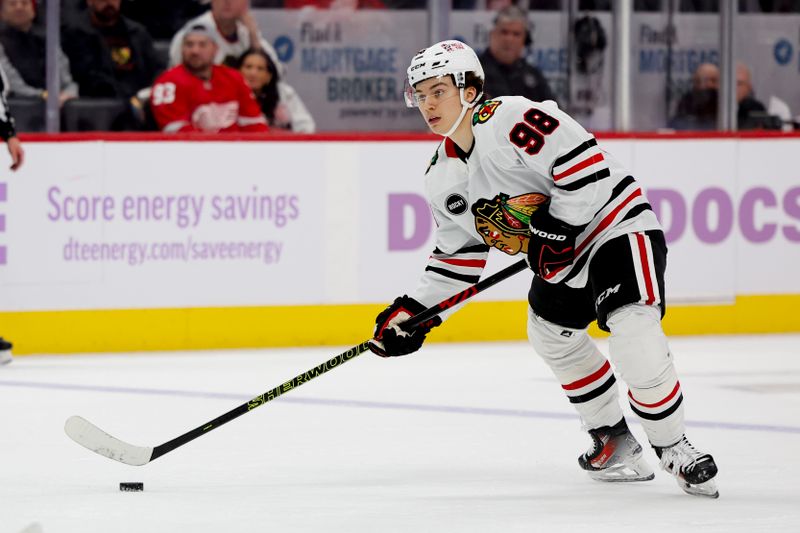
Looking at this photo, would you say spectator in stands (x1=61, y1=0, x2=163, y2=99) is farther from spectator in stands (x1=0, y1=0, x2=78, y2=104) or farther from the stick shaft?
the stick shaft

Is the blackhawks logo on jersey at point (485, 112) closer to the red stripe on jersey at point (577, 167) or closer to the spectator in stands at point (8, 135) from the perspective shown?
the red stripe on jersey at point (577, 167)

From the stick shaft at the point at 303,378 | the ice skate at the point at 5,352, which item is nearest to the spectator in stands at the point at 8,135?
the ice skate at the point at 5,352

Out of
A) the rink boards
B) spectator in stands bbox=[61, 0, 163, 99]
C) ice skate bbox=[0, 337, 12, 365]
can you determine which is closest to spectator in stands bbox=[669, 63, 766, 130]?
the rink boards

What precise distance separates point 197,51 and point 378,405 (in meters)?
2.10

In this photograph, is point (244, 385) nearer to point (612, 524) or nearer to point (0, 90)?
point (0, 90)

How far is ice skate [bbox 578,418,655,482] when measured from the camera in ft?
11.3

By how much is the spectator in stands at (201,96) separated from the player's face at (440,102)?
2.97 m

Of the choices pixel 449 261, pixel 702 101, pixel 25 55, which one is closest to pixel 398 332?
pixel 449 261

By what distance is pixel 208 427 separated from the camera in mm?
3365

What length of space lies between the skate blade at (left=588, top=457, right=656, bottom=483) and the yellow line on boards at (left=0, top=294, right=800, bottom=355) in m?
2.65

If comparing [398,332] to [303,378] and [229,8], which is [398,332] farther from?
[229,8]

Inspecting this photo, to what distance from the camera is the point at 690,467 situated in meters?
3.13

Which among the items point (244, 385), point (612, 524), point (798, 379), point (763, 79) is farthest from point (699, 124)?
point (612, 524)

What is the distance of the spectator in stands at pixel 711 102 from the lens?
679 centimetres
